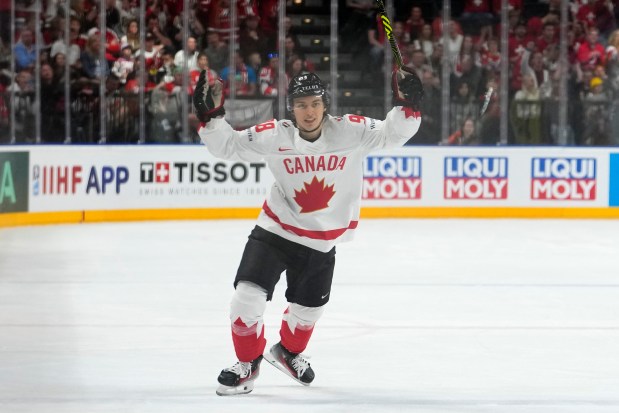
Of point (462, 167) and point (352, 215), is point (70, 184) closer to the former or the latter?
point (462, 167)

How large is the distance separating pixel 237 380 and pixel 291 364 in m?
0.28

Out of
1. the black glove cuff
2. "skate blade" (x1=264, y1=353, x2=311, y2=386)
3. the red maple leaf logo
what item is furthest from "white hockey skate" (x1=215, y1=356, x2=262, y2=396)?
the black glove cuff

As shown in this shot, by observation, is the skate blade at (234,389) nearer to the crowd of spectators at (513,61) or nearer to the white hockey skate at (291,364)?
the white hockey skate at (291,364)

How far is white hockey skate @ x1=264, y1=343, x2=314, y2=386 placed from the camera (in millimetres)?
4809

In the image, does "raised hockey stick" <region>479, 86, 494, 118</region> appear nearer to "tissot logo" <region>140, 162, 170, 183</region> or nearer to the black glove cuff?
"tissot logo" <region>140, 162, 170, 183</region>

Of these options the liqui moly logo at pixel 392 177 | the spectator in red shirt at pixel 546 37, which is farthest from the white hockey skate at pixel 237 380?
the spectator in red shirt at pixel 546 37

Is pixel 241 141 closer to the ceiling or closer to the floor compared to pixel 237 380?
closer to the ceiling

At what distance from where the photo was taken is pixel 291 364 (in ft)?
15.9

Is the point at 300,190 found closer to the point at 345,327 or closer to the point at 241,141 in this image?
the point at 241,141

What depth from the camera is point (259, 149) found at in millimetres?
4668

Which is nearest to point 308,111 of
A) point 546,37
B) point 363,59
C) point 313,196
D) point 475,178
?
point 313,196

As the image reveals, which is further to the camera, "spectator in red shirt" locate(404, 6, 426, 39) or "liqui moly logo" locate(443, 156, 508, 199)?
"spectator in red shirt" locate(404, 6, 426, 39)

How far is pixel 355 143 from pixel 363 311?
90.8 inches

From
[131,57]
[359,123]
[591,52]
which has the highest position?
[591,52]
